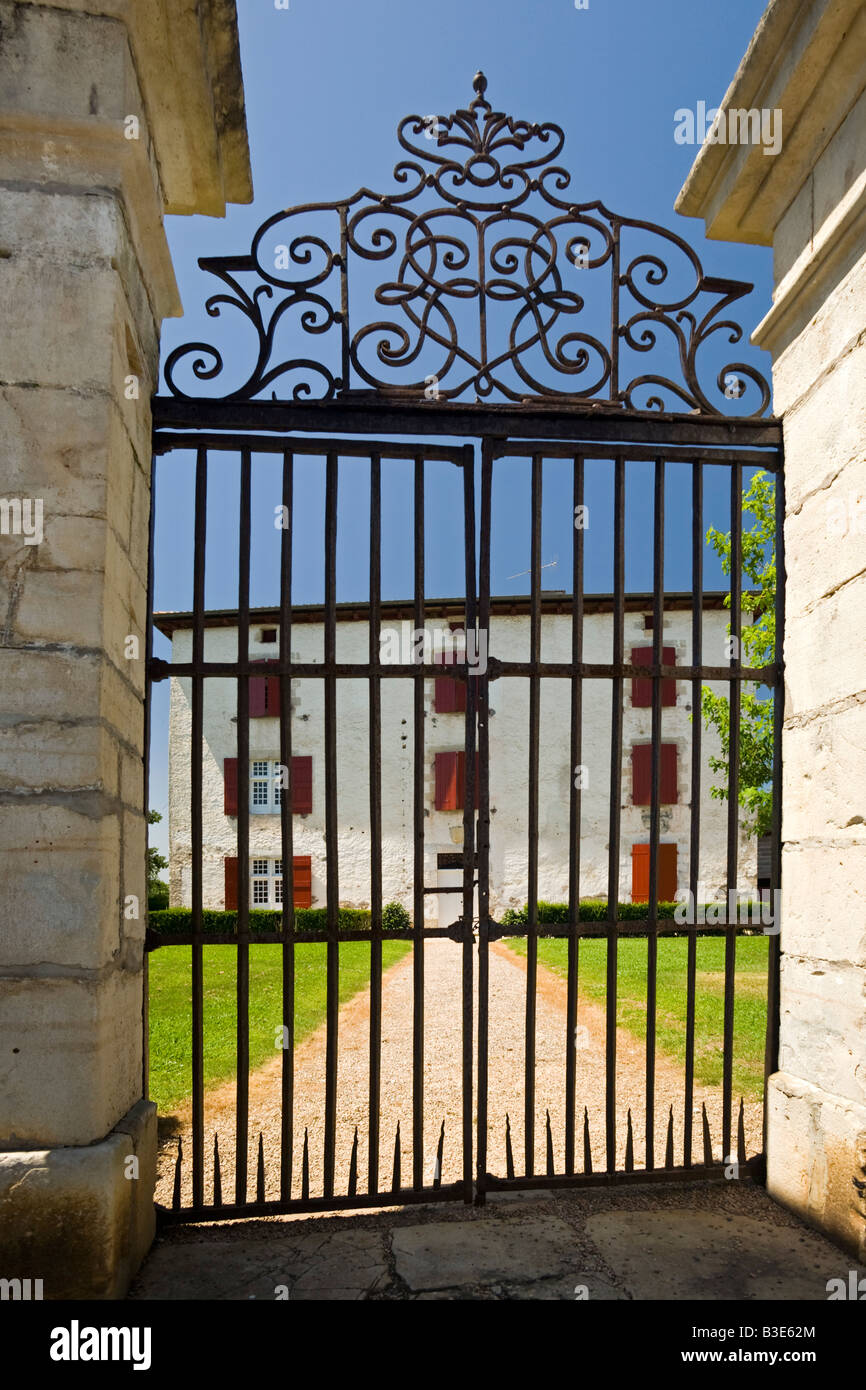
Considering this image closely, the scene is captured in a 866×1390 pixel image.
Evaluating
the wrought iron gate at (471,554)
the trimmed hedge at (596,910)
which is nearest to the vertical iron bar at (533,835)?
the wrought iron gate at (471,554)

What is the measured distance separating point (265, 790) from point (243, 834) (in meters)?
15.2

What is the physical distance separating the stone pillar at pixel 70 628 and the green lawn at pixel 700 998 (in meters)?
3.82

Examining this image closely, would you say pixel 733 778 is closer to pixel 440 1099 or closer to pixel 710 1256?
pixel 710 1256

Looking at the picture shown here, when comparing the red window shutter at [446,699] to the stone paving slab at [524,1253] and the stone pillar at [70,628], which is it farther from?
the stone pillar at [70,628]

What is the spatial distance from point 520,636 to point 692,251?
15143 millimetres

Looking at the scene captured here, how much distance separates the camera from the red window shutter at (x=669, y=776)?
721 inches

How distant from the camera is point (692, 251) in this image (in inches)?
154

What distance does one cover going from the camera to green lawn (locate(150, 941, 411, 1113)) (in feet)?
19.8

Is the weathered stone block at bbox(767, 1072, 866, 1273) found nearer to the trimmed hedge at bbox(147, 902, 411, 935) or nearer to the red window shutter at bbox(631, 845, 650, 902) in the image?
the trimmed hedge at bbox(147, 902, 411, 935)

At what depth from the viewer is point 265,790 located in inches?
728

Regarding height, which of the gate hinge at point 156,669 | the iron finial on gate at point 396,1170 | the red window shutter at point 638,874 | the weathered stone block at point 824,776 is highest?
the gate hinge at point 156,669

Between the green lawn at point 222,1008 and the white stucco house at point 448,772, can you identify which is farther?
the white stucco house at point 448,772

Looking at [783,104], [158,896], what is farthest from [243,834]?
[158,896]

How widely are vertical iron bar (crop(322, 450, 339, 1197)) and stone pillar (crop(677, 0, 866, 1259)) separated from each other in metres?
1.69
